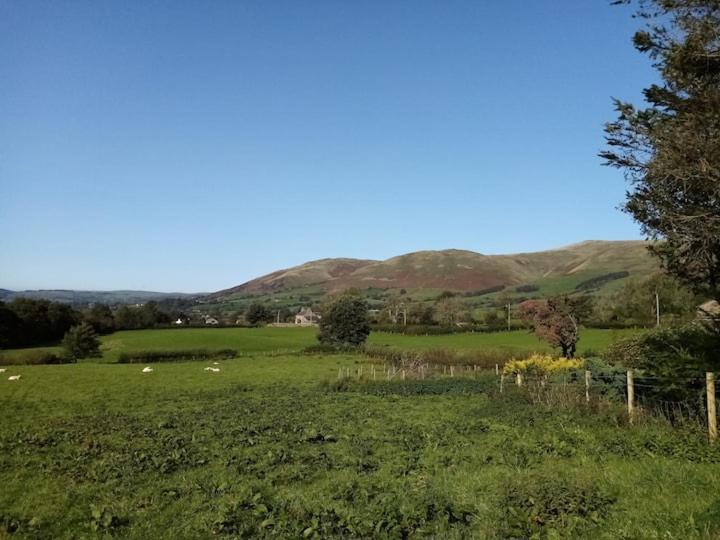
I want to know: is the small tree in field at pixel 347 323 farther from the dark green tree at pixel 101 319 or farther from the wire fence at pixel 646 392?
the wire fence at pixel 646 392

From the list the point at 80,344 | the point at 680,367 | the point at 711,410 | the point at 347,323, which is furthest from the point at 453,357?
the point at 711,410

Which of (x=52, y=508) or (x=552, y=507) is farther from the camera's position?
(x=52, y=508)

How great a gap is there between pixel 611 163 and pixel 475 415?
33.7ft

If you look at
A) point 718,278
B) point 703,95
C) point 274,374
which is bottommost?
point 274,374

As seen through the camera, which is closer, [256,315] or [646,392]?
[646,392]

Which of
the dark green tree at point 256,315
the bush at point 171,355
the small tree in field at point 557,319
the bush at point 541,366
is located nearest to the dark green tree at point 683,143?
→ the bush at point 541,366

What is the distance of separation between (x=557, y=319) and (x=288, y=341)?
171 feet

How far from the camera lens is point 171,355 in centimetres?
6944

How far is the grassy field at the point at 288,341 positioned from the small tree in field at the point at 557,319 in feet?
57.8

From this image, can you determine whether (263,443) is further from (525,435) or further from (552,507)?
(552,507)

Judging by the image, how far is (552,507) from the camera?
959cm

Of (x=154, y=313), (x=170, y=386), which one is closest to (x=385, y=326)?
(x=154, y=313)

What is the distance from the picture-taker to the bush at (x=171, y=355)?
6669cm

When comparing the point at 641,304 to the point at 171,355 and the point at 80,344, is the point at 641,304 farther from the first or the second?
the point at 80,344
